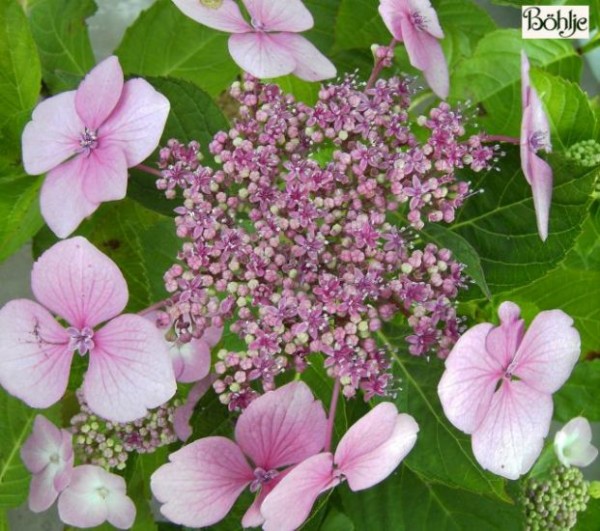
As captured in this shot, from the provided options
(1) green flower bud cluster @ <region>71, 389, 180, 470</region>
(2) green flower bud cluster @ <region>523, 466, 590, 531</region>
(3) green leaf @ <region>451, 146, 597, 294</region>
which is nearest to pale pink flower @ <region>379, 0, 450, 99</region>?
(3) green leaf @ <region>451, 146, 597, 294</region>

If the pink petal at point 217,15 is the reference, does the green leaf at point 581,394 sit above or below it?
below

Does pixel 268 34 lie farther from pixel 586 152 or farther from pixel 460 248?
pixel 586 152

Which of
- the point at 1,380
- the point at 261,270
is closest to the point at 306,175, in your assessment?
the point at 261,270

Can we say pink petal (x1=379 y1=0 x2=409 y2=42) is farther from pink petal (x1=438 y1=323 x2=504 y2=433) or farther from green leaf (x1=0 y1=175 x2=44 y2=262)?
green leaf (x1=0 y1=175 x2=44 y2=262)

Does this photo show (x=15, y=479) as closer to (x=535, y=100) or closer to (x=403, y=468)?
(x=403, y=468)

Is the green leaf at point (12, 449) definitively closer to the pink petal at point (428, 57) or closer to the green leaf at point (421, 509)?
the green leaf at point (421, 509)

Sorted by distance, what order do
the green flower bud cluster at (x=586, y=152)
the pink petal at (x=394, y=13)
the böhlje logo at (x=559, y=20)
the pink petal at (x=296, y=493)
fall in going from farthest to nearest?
the böhlje logo at (x=559, y=20), the green flower bud cluster at (x=586, y=152), the pink petal at (x=394, y=13), the pink petal at (x=296, y=493)

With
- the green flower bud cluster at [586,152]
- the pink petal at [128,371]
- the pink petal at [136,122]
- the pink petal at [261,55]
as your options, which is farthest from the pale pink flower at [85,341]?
the green flower bud cluster at [586,152]
